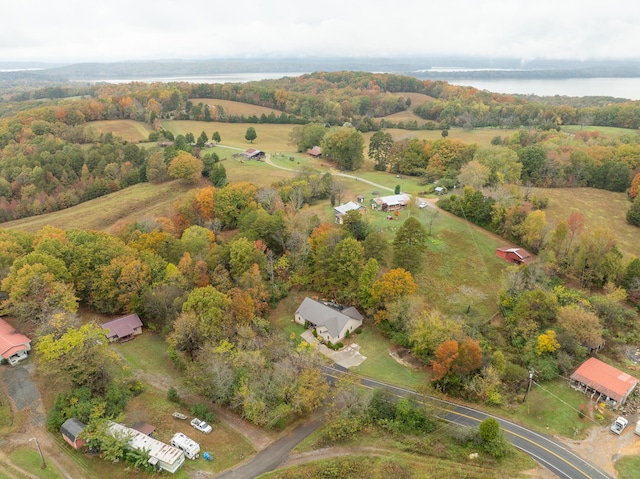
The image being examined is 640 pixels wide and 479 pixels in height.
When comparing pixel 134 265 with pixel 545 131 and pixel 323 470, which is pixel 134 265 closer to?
pixel 323 470

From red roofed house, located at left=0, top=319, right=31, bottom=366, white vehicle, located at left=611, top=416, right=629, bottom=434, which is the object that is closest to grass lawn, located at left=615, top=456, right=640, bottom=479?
white vehicle, located at left=611, top=416, right=629, bottom=434

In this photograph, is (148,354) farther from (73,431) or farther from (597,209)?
(597,209)

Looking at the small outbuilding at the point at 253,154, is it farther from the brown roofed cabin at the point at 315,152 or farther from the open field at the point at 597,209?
the open field at the point at 597,209

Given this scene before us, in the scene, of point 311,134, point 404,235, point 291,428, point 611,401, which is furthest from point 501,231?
point 311,134

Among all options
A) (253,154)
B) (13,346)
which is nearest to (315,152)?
(253,154)

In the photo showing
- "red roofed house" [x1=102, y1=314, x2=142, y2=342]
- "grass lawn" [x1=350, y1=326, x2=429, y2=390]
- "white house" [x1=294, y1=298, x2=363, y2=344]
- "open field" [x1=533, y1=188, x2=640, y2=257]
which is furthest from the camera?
"open field" [x1=533, y1=188, x2=640, y2=257]

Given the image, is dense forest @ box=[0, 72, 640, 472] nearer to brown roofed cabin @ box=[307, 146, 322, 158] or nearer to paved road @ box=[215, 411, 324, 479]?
paved road @ box=[215, 411, 324, 479]
